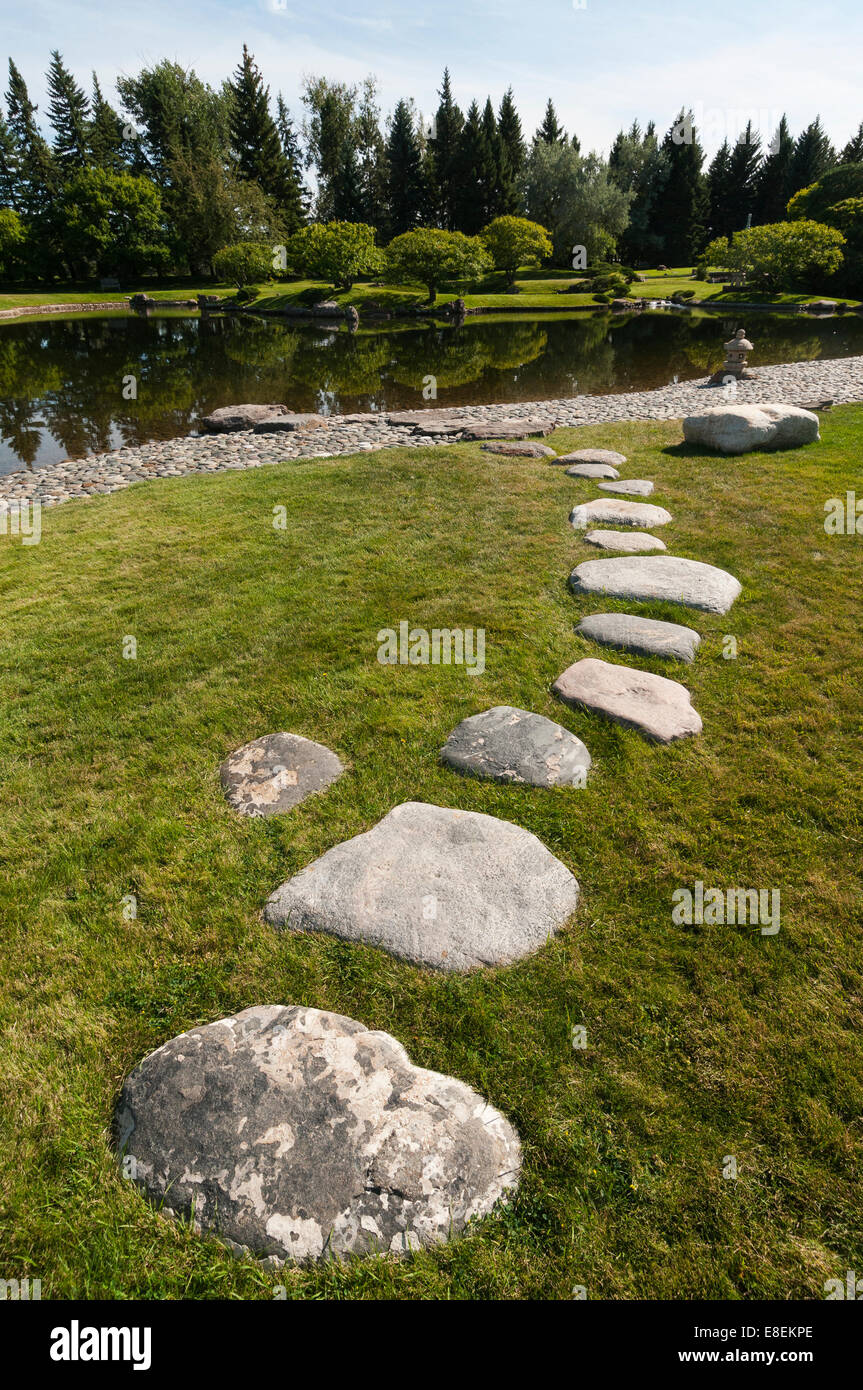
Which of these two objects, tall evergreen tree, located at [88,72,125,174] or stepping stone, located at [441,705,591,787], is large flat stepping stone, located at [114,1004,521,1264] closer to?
stepping stone, located at [441,705,591,787]

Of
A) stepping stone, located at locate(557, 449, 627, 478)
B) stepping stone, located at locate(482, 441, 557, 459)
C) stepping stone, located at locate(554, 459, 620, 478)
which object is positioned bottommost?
stepping stone, located at locate(554, 459, 620, 478)

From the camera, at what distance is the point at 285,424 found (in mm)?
14477

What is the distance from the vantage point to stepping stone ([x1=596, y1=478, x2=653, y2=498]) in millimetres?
8766

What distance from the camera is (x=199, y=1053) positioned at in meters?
2.64

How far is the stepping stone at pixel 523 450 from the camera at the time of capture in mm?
10820

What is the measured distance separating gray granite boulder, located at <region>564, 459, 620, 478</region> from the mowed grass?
115 inches

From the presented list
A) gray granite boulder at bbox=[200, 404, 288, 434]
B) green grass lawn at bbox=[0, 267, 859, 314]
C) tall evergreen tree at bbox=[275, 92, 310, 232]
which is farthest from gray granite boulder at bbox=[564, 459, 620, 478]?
tall evergreen tree at bbox=[275, 92, 310, 232]

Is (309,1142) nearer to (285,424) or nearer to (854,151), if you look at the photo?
(285,424)

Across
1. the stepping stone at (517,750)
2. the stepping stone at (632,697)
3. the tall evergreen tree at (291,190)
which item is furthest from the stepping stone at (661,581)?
the tall evergreen tree at (291,190)

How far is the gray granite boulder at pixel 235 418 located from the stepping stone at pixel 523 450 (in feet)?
19.9

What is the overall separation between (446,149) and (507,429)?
226 feet

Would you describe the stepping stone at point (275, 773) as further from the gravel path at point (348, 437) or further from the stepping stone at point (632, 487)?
the gravel path at point (348, 437)

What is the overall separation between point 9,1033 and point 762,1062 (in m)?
3.09
